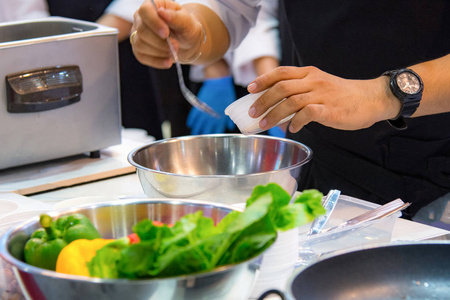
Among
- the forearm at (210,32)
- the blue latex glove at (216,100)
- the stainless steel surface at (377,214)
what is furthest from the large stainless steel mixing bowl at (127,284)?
the blue latex glove at (216,100)

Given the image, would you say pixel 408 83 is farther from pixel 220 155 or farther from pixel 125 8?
pixel 125 8

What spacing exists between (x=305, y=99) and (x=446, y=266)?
50cm

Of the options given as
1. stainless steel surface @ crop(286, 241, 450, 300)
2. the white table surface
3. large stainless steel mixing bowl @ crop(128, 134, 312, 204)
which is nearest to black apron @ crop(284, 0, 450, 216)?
large stainless steel mixing bowl @ crop(128, 134, 312, 204)

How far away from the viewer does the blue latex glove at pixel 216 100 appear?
3064mm

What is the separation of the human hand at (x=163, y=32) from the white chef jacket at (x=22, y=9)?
4.53 feet

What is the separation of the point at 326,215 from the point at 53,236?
1.61 ft

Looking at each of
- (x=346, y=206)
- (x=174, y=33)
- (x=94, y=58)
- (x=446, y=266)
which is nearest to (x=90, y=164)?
(x=94, y=58)

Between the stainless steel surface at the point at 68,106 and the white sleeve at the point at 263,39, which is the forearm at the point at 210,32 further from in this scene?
the white sleeve at the point at 263,39

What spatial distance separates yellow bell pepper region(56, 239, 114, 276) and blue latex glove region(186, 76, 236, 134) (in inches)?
91.4

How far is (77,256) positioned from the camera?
0.70 m

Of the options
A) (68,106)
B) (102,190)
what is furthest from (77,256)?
(68,106)

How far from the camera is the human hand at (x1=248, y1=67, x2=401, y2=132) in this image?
114 centimetres

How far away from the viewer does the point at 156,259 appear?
625 millimetres

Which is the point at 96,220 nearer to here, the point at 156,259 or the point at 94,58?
the point at 156,259
